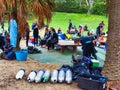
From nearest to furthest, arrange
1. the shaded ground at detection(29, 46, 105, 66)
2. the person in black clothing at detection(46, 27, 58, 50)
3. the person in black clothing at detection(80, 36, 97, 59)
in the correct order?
the person in black clothing at detection(80, 36, 97, 59) → the shaded ground at detection(29, 46, 105, 66) → the person in black clothing at detection(46, 27, 58, 50)

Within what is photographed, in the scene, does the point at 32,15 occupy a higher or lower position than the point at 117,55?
higher

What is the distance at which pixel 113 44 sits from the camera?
38.2 feet

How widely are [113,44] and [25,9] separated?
5.28m

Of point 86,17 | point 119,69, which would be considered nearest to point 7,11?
point 119,69

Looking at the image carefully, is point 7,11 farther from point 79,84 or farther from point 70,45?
point 79,84

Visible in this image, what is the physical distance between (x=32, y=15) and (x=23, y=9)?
639mm

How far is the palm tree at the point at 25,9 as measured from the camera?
14797 millimetres

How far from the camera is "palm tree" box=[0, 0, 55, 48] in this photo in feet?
48.5

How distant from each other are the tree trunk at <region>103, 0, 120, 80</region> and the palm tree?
456 cm

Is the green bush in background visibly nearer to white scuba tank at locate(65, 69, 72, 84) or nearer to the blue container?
the blue container

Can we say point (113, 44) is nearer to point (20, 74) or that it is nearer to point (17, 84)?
point (20, 74)

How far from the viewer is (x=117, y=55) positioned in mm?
11633

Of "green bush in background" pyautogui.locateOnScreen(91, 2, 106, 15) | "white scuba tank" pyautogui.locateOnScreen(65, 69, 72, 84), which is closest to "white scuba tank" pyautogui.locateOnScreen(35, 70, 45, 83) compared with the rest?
"white scuba tank" pyautogui.locateOnScreen(65, 69, 72, 84)

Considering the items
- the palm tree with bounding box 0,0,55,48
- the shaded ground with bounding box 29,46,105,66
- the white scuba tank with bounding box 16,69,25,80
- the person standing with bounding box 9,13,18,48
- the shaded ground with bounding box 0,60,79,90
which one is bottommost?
the shaded ground with bounding box 29,46,105,66
